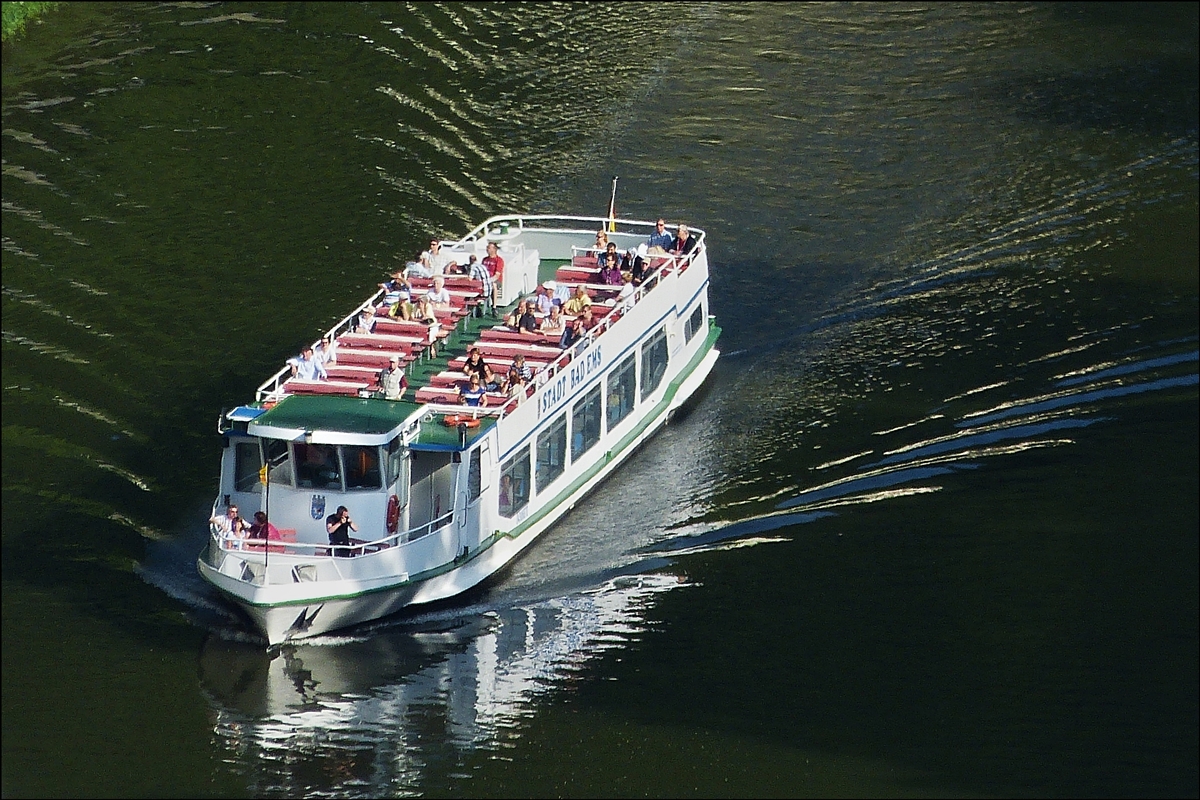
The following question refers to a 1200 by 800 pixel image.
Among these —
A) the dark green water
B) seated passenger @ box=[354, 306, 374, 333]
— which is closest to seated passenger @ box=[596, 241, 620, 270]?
the dark green water

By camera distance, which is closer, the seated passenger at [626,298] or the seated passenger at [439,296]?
the seated passenger at [439,296]

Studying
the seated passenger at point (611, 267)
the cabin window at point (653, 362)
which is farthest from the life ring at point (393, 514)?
the seated passenger at point (611, 267)

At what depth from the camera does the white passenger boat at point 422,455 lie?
36.8 metres

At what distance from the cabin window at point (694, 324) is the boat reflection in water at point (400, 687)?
1041cm

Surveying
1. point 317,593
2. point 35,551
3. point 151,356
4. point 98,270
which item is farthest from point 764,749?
point 98,270

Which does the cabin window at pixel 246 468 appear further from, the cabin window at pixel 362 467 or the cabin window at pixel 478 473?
the cabin window at pixel 478 473

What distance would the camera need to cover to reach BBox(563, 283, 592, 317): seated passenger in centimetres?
4447

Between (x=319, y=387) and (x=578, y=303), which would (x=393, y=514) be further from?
(x=578, y=303)

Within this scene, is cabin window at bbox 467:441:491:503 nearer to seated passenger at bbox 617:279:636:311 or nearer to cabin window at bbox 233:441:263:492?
cabin window at bbox 233:441:263:492

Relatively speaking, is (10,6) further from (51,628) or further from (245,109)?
(51,628)

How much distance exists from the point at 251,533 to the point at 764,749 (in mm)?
11418

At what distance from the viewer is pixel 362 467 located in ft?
124

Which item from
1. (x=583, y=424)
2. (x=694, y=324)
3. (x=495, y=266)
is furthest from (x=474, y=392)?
(x=694, y=324)

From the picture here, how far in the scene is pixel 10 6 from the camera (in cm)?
6862
